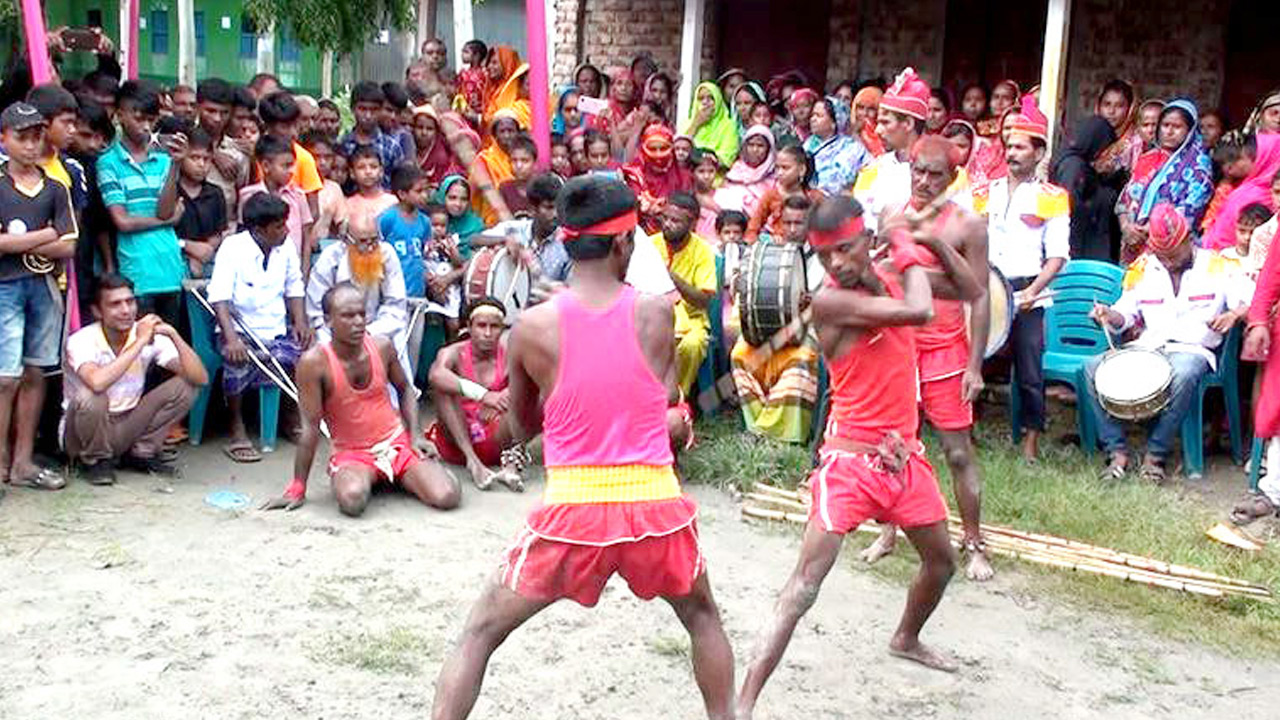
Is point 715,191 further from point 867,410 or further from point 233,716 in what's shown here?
point 233,716

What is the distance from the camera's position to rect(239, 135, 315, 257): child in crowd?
7.57 metres

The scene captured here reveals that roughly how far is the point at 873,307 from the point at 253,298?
383 cm

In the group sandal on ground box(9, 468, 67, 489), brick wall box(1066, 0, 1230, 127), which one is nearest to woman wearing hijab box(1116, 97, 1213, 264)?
brick wall box(1066, 0, 1230, 127)

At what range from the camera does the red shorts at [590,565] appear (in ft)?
11.6

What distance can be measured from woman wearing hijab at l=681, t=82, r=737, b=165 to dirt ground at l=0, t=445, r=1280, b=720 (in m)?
4.69

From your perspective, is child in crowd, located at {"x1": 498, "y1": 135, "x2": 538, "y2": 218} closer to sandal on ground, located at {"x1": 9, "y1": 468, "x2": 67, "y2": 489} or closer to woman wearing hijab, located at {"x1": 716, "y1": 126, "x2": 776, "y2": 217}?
woman wearing hijab, located at {"x1": 716, "y1": 126, "x2": 776, "y2": 217}

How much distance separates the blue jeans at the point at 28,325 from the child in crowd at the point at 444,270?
7.01 ft

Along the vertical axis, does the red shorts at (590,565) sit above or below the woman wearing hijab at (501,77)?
below

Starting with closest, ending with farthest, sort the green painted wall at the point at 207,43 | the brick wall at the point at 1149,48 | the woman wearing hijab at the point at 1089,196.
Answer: the woman wearing hijab at the point at 1089,196, the brick wall at the point at 1149,48, the green painted wall at the point at 207,43

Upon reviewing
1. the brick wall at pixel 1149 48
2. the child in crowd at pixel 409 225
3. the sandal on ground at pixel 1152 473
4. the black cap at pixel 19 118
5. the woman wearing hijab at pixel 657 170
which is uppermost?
the brick wall at pixel 1149 48

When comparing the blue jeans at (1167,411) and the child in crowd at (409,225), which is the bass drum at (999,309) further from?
the child in crowd at (409,225)

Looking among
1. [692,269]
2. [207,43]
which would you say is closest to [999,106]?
[692,269]

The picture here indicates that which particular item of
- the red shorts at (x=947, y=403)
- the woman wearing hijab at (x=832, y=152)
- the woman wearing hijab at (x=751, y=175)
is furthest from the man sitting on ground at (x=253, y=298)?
the red shorts at (x=947, y=403)

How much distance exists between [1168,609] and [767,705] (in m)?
1.83
